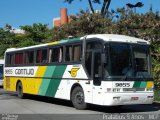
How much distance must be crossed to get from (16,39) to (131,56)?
3749 cm

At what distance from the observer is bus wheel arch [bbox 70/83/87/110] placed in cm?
1636

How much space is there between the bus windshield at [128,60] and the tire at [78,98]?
190 centimetres

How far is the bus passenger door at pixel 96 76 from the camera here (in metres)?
15.2

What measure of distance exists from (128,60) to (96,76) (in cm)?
135

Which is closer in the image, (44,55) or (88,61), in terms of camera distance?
(88,61)

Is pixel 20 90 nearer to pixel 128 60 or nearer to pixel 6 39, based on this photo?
pixel 128 60

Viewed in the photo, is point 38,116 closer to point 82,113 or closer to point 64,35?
point 82,113

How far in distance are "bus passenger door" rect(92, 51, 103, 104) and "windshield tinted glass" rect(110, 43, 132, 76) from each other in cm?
51

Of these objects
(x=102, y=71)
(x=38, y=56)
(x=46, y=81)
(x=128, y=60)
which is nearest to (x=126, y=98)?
(x=102, y=71)

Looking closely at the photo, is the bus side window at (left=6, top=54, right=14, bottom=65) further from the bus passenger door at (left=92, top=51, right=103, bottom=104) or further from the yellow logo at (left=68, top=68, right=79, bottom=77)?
the bus passenger door at (left=92, top=51, right=103, bottom=104)

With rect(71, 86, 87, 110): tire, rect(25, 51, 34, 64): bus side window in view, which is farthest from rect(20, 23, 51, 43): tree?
rect(71, 86, 87, 110): tire

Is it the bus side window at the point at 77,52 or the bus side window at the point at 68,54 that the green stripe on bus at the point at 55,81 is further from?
the bus side window at the point at 77,52

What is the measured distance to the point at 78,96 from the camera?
1664 centimetres

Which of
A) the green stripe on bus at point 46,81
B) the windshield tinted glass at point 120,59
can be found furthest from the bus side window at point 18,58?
the windshield tinted glass at point 120,59
